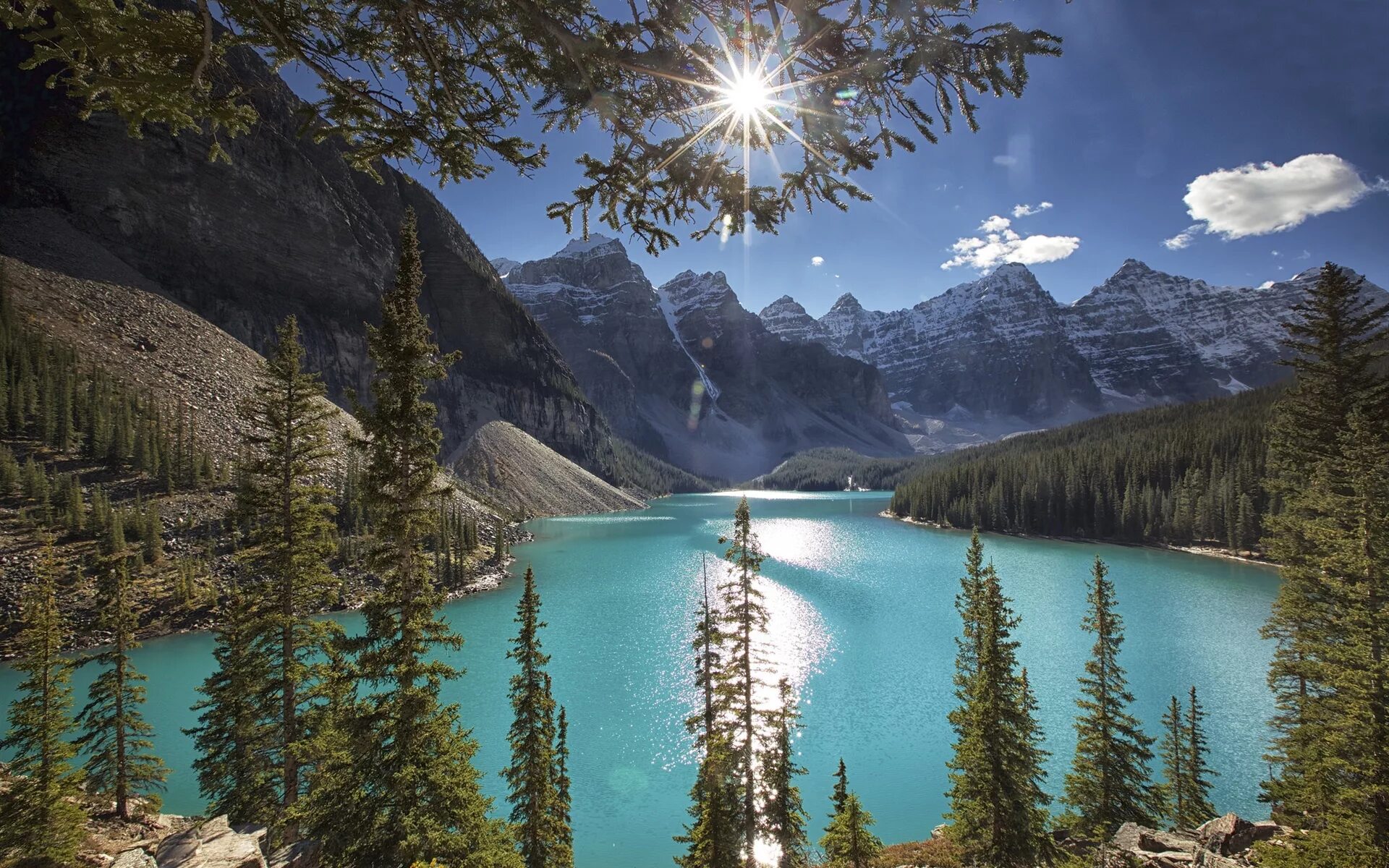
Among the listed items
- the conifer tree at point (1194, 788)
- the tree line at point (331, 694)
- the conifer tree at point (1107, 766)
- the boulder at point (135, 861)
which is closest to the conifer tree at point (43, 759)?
the tree line at point (331, 694)

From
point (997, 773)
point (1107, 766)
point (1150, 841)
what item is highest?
point (997, 773)

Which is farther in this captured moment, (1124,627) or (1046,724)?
(1124,627)

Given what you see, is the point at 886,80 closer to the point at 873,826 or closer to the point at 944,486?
the point at 873,826

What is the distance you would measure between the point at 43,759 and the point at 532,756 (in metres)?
10.5

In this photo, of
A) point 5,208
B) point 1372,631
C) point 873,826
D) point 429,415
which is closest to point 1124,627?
point 873,826

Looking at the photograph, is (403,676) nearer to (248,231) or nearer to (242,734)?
(242,734)

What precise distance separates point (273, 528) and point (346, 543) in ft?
143

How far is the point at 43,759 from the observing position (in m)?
12.5

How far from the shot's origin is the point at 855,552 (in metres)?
75.3

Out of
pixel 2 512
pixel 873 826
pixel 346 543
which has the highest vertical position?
pixel 2 512

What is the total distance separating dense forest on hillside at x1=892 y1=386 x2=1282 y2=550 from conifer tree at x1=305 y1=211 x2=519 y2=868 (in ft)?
286

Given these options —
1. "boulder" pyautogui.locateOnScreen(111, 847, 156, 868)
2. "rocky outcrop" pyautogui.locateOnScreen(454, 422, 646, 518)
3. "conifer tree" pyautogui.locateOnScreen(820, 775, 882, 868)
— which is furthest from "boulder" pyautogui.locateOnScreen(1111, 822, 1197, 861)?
"rocky outcrop" pyautogui.locateOnScreen(454, 422, 646, 518)

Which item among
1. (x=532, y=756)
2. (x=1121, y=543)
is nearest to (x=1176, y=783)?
(x=532, y=756)

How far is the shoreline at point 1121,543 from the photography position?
67.3 meters
